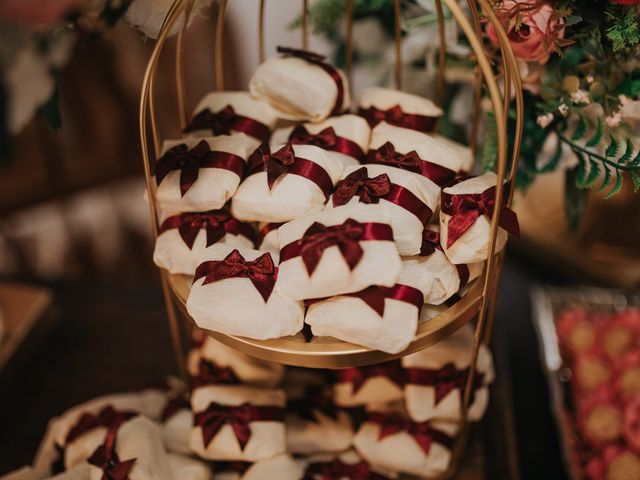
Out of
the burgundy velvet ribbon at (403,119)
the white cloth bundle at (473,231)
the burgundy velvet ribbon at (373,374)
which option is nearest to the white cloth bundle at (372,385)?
the burgundy velvet ribbon at (373,374)

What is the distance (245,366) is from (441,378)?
362mm

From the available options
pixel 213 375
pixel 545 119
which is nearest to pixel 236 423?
pixel 213 375

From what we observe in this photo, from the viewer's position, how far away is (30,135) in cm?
252

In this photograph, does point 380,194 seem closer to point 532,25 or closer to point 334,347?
point 334,347

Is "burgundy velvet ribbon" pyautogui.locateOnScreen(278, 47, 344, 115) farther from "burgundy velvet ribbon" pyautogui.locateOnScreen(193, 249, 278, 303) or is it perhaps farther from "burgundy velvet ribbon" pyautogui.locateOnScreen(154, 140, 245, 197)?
"burgundy velvet ribbon" pyautogui.locateOnScreen(193, 249, 278, 303)

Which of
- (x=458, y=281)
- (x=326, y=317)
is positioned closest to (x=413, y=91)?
(x=458, y=281)

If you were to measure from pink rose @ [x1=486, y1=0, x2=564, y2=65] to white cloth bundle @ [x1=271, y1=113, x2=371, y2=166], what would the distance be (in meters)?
0.26

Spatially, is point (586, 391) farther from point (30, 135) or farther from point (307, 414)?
point (30, 135)

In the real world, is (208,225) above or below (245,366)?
above

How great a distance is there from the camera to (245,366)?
1095mm

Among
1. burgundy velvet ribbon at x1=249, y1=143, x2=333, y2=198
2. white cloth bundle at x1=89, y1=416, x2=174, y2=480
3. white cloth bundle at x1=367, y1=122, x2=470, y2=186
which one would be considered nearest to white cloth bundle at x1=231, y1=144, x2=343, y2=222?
burgundy velvet ribbon at x1=249, y1=143, x2=333, y2=198

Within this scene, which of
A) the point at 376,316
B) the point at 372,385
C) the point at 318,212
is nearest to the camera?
the point at 376,316

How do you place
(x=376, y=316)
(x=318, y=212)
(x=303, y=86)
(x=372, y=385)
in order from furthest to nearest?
1. (x=372, y=385)
2. (x=303, y=86)
3. (x=318, y=212)
4. (x=376, y=316)

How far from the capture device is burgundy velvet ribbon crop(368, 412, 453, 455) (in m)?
1.03
